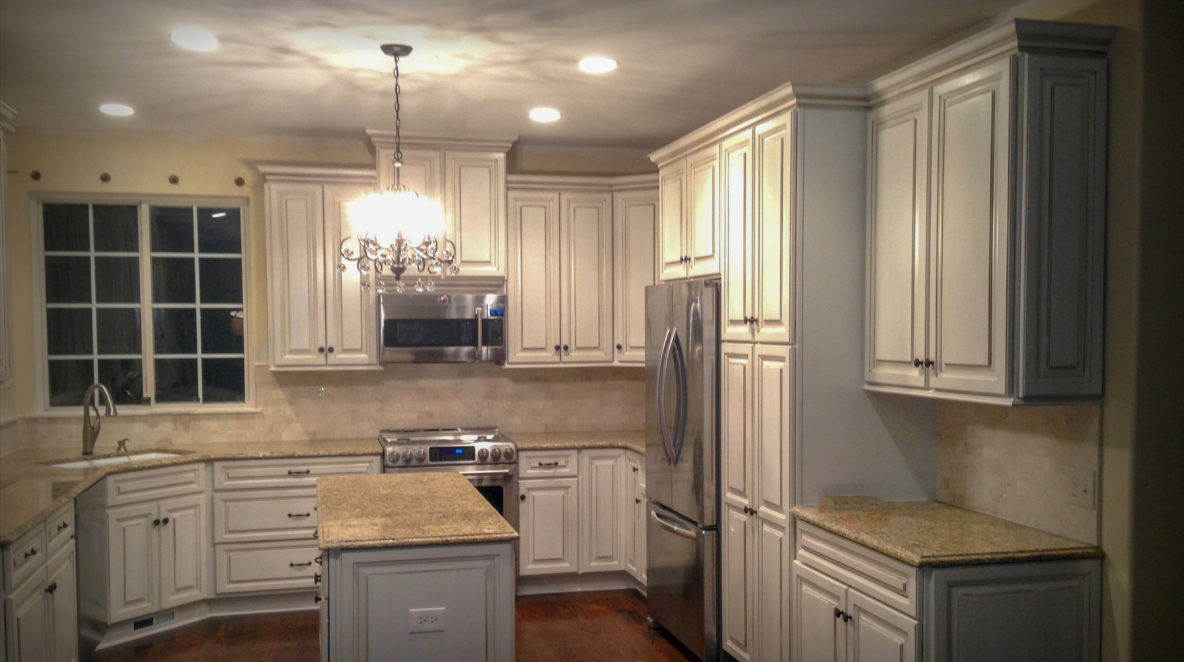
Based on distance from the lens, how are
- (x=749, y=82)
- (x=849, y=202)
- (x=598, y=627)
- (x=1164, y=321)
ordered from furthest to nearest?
(x=598, y=627) < (x=749, y=82) < (x=849, y=202) < (x=1164, y=321)

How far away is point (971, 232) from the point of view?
9.66 feet

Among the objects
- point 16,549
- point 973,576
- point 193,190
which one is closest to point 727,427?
point 973,576

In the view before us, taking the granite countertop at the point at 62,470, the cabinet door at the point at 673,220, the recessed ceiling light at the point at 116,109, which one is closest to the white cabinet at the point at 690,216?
the cabinet door at the point at 673,220

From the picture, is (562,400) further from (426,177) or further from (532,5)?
(532,5)

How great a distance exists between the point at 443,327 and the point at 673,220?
61.9 inches

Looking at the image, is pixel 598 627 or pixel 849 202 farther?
pixel 598 627

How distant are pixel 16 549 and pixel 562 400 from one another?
3372 mm

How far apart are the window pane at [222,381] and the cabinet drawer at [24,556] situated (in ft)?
6.96

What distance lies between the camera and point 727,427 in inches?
159

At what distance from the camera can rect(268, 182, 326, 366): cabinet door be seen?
5176 mm

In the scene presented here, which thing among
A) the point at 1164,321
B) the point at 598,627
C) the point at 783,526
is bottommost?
the point at 598,627

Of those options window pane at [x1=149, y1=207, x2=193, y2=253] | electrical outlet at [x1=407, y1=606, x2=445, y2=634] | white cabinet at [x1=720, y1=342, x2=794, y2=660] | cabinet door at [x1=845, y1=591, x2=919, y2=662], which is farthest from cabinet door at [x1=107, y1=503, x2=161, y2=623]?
cabinet door at [x1=845, y1=591, x2=919, y2=662]

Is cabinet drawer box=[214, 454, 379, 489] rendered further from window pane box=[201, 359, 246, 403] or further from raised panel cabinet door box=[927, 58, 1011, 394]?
raised panel cabinet door box=[927, 58, 1011, 394]

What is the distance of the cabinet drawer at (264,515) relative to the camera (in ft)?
16.1
